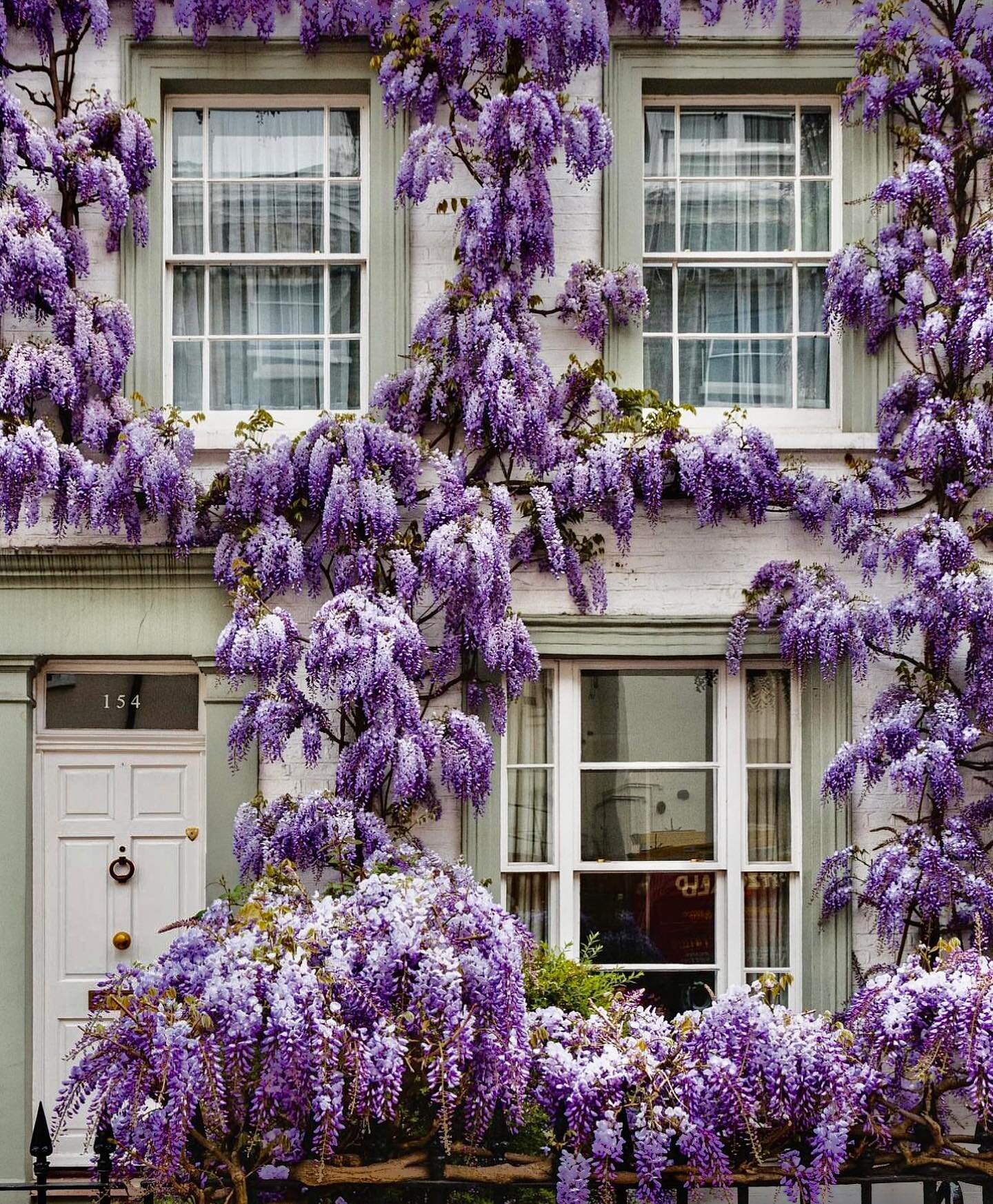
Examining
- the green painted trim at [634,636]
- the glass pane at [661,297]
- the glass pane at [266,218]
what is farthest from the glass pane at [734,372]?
the glass pane at [266,218]

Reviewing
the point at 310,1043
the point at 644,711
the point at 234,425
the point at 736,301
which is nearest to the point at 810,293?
the point at 736,301

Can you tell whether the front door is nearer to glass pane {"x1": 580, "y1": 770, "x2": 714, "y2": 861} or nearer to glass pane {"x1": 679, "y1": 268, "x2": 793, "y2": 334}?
glass pane {"x1": 580, "y1": 770, "x2": 714, "y2": 861}

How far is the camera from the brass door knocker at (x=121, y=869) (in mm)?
7180

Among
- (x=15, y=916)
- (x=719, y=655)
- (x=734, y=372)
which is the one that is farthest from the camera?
(x=734, y=372)

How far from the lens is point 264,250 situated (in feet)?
24.2

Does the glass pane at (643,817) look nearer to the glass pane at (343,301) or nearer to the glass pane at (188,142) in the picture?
the glass pane at (343,301)

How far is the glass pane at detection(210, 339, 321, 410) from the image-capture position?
7.38 metres

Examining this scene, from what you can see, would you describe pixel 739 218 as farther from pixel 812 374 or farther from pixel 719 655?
pixel 719 655

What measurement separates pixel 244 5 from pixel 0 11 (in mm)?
1168

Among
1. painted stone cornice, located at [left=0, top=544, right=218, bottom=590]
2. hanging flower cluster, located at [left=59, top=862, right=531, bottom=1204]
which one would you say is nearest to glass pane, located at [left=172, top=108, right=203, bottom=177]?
painted stone cornice, located at [left=0, top=544, right=218, bottom=590]

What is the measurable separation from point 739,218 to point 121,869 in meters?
4.60

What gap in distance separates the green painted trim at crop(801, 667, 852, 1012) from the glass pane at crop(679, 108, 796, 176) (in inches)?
104

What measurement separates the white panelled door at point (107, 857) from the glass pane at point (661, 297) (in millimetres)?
3199

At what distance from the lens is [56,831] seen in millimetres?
7199
